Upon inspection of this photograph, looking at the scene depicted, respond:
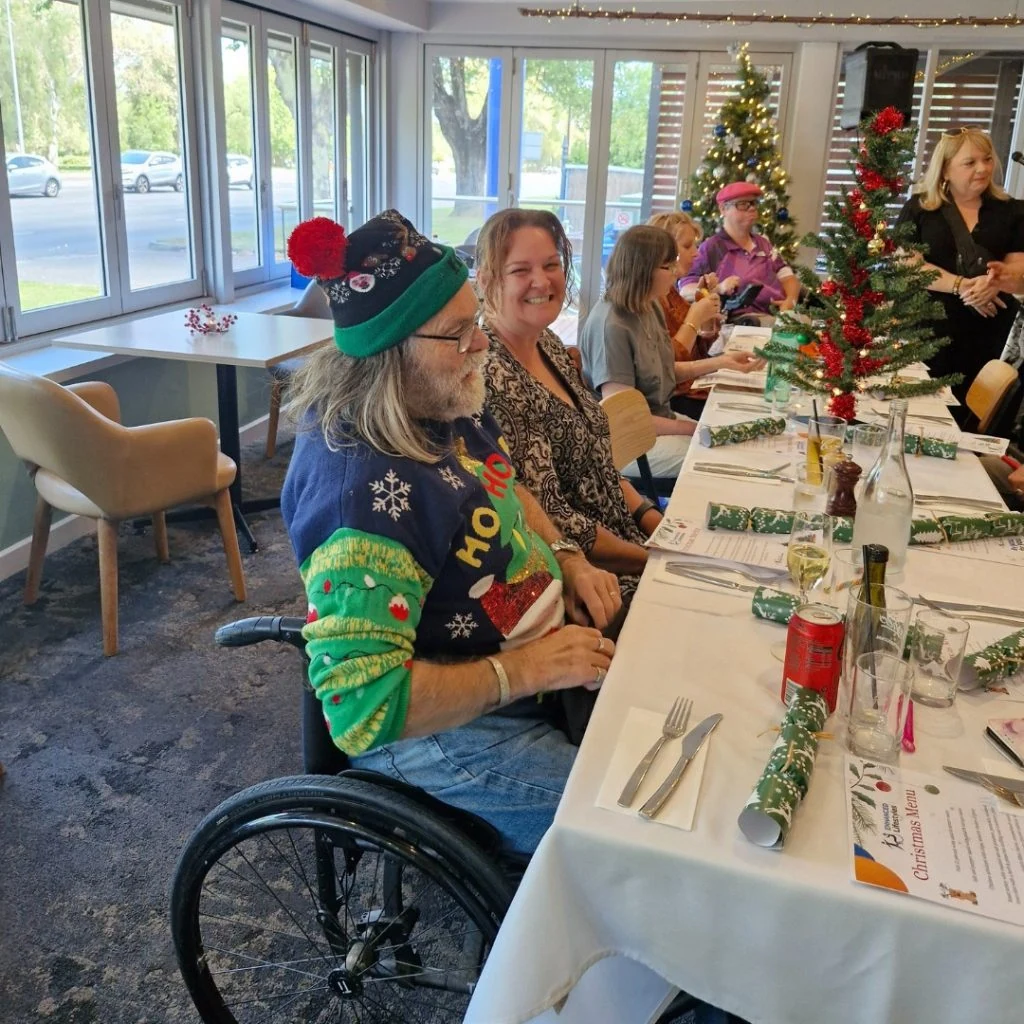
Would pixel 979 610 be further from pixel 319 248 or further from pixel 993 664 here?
pixel 319 248

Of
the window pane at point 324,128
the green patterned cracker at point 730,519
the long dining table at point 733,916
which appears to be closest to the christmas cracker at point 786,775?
the long dining table at point 733,916

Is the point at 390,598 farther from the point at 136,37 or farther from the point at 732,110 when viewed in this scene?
the point at 732,110

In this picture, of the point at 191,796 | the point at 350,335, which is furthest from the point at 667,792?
the point at 191,796

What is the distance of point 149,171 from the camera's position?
437cm

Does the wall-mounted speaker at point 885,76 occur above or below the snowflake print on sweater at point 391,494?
above

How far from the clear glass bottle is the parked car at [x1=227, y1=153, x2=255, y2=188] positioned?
425 cm

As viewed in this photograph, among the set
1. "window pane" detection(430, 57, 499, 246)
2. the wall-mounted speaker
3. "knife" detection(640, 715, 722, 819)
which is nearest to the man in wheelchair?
"knife" detection(640, 715, 722, 819)

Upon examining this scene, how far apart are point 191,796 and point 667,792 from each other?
145cm

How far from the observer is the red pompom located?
1.20 metres

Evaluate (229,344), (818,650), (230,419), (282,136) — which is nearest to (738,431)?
(818,650)

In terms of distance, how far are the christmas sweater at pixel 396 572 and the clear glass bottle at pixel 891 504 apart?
22.7 inches

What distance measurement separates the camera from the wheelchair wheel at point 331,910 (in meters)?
1.10

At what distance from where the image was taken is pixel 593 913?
3.04ft

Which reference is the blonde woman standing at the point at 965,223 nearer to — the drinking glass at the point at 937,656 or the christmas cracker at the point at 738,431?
the christmas cracker at the point at 738,431
